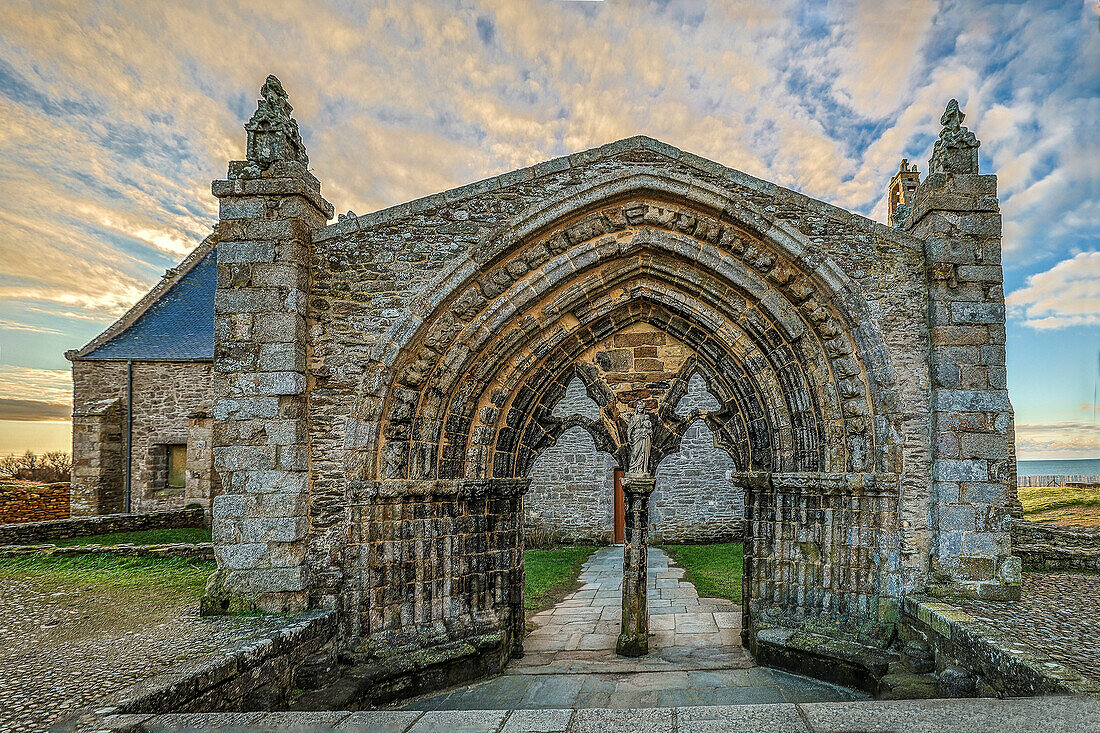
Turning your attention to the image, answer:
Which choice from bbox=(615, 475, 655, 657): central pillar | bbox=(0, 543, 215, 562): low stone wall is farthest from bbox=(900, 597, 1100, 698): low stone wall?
bbox=(0, 543, 215, 562): low stone wall

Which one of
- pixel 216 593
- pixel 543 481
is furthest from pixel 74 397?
pixel 216 593

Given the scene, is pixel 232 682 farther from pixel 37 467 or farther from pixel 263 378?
pixel 37 467

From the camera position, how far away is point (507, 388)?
564cm

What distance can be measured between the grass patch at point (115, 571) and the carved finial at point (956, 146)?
25.2 ft

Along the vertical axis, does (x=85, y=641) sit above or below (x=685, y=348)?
below

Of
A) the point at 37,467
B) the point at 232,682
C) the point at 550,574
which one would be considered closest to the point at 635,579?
the point at 232,682

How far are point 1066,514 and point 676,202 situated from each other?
11.6 meters

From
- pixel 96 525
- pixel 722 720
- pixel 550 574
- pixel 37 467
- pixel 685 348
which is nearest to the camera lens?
pixel 722 720

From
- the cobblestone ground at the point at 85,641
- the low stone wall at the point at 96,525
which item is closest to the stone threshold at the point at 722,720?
the cobblestone ground at the point at 85,641

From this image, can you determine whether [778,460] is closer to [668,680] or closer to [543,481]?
[668,680]

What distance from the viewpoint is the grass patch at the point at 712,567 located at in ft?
27.3

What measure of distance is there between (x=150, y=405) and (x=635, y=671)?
12.5m

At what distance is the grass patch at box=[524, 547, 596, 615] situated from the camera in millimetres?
7988

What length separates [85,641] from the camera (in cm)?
429
